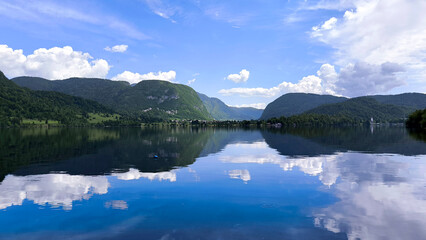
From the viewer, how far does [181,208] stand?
2638 cm

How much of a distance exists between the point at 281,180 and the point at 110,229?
25993 mm

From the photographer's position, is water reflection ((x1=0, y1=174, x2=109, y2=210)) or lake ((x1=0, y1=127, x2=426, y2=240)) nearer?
lake ((x1=0, y1=127, x2=426, y2=240))

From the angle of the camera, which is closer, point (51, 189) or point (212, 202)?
point (212, 202)

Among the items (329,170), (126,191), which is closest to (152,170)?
(126,191)

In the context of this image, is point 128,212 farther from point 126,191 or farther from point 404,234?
point 404,234

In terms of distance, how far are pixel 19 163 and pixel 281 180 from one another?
5134cm

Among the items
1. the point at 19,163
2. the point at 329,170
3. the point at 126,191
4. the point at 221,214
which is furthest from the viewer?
the point at 19,163

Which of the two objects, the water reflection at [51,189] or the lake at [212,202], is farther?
the water reflection at [51,189]

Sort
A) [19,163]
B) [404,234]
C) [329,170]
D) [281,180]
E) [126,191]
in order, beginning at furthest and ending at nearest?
[19,163]
[329,170]
[281,180]
[126,191]
[404,234]

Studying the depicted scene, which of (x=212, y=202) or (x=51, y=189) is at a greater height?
(x=51, y=189)

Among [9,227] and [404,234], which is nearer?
[404,234]

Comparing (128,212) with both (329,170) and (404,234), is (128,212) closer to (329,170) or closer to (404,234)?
(404,234)

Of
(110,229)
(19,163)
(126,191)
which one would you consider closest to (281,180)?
(126,191)

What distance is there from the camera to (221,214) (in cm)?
2455
